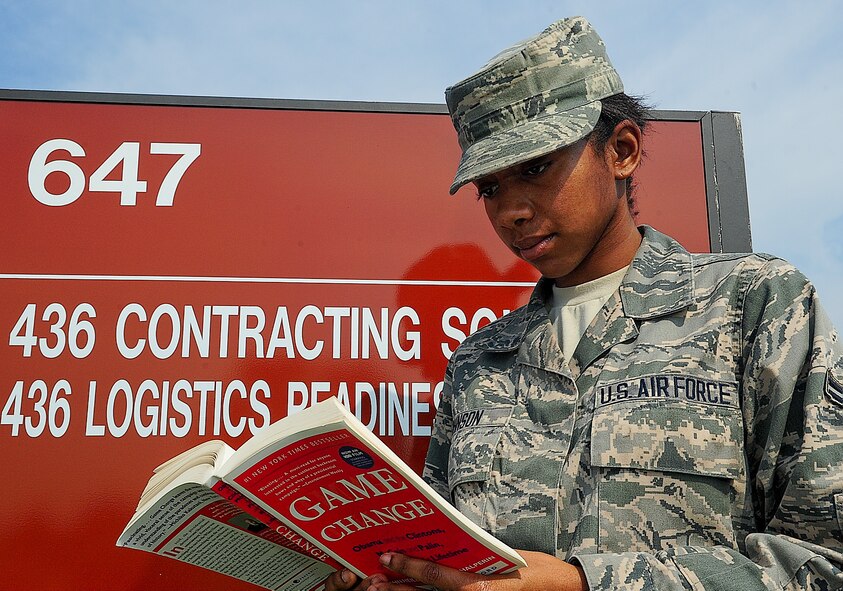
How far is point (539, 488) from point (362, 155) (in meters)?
1.14

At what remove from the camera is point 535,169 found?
51.9 inches

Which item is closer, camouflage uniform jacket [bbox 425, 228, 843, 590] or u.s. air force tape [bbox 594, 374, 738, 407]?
camouflage uniform jacket [bbox 425, 228, 843, 590]

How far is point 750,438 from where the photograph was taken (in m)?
1.16

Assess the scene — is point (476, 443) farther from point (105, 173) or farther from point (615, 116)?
point (105, 173)

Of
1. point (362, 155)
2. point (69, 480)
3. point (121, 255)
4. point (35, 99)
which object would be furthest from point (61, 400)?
point (362, 155)

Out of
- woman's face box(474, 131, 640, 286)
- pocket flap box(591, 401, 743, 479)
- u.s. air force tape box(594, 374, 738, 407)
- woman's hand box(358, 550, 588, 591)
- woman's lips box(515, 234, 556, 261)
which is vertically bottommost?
woman's hand box(358, 550, 588, 591)

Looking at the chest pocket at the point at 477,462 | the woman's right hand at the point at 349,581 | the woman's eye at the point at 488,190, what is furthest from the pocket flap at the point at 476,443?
the woman's eye at the point at 488,190

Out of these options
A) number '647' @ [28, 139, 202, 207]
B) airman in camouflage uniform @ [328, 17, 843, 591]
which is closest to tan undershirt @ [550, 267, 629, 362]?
airman in camouflage uniform @ [328, 17, 843, 591]

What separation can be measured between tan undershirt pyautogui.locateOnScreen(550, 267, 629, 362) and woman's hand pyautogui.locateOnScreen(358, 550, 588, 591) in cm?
40

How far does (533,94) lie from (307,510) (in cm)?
74

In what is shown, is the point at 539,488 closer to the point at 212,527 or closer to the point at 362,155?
the point at 212,527

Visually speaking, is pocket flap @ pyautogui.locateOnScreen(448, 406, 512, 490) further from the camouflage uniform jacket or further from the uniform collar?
the uniform collar

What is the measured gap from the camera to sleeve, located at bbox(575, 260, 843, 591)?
40.3 inches

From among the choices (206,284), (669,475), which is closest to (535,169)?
(669,475)
